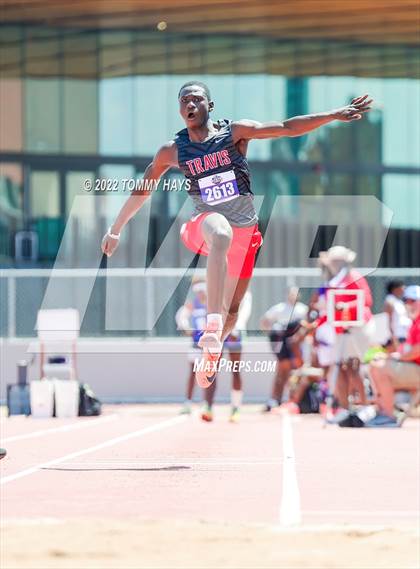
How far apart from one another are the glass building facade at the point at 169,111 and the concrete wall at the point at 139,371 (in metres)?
4.21

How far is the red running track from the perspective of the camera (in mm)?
7832

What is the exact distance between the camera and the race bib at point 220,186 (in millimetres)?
6680

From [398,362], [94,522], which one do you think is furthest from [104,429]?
[94,522]

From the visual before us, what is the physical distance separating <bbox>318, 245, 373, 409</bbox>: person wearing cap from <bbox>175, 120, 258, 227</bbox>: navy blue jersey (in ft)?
16.4

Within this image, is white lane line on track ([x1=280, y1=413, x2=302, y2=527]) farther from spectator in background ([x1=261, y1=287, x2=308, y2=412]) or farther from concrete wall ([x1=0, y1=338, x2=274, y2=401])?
concrete wall ([x1=0, y1=338, x2=274, y2=401])

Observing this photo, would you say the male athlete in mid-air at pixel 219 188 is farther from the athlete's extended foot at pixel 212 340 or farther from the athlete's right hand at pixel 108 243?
the athlete's right hand at pixel 108 243

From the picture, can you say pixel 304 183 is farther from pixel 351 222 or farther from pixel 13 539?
pixel 13 539

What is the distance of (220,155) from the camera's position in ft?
22.0

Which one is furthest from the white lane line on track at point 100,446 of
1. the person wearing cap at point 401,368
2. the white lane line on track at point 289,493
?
the person wearing cap at point 401,368

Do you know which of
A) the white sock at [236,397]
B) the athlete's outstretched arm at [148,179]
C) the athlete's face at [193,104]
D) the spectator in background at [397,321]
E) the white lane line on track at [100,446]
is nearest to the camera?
the athlete's face at [193,104]

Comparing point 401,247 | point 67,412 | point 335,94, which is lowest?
point 67,412

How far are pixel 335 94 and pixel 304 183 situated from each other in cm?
169

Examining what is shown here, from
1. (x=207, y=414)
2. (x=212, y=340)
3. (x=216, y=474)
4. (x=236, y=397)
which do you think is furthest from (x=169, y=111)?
(x=212, y=340)

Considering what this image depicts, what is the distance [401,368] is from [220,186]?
6.91 m
